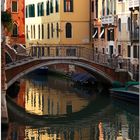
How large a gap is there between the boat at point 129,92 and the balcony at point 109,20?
19.3ft

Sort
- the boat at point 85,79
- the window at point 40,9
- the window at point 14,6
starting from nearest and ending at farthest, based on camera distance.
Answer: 1. the boat at point 85,79
2. the window at point 40,9
3. the window at point 14,6

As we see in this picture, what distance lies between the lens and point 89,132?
14609mm

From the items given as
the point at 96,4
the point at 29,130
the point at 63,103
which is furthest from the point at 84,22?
the point at 29,130

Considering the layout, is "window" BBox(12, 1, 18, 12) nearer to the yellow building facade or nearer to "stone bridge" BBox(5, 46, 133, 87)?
the yellow building facade

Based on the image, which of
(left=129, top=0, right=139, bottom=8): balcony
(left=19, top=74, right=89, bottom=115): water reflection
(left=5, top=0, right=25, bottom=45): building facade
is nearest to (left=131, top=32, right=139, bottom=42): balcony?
(left=129, top=0, right=139, bottom=8): balcony

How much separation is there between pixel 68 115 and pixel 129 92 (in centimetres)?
313

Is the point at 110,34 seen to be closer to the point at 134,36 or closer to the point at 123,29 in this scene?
the point at 123,29

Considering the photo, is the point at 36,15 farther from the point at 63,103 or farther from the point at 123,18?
the point at 63,103

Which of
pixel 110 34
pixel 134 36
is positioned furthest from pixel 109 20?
pixel 134 36

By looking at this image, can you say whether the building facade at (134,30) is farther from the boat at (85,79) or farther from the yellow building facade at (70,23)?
the yellow building facade at (70,23)

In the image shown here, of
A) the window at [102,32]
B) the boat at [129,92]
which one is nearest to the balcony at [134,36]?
the boat at [129,92]

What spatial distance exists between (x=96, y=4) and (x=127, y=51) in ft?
Result: 18.3

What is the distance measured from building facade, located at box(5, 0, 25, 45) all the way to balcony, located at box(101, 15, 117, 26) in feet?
45.5

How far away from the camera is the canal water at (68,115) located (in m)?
14.1
